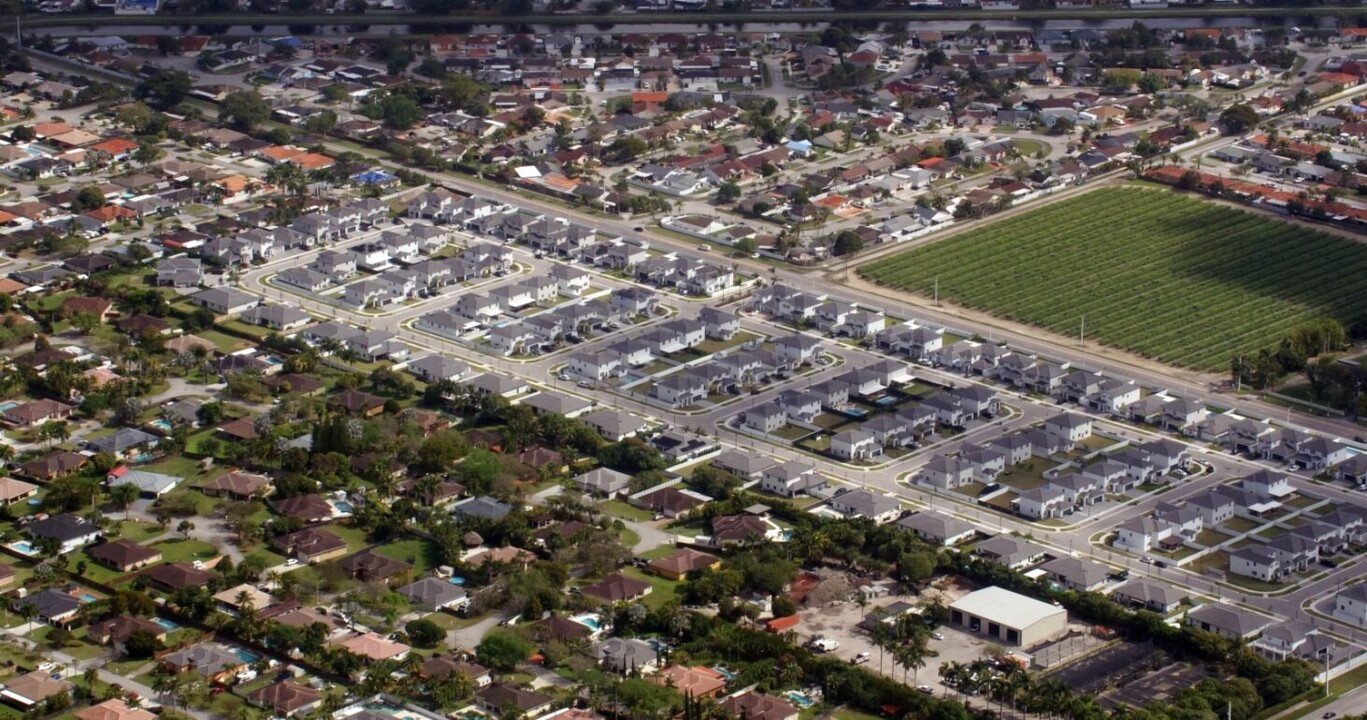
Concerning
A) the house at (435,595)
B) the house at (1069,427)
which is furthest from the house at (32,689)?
the house at (1069,427)

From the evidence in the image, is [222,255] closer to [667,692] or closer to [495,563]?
[495,563]

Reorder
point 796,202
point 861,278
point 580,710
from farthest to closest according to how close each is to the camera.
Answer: point 796,202, point 861,278, point 580,710

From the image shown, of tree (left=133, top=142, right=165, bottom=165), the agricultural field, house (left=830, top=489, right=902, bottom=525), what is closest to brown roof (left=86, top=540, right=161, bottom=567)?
house (left=830, top=489, right=902, bottom=525)

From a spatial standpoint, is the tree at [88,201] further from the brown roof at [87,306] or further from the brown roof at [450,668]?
the brown roof at [450,668]

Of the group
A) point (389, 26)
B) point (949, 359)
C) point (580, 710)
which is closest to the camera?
point (580, 710)

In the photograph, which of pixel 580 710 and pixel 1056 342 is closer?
pixel 580 710

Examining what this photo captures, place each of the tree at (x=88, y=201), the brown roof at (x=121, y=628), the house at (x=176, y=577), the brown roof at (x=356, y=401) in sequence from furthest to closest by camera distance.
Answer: the tree at (x=88, y=201) → the brown roof at (x=356, y=401) → the house at (x=176, y=577) → the brown roof at (x=121, y=628)

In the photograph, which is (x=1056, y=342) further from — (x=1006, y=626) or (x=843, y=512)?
(x=1006, y=626)

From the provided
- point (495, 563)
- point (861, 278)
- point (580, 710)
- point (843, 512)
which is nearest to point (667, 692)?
point (580, 710)
